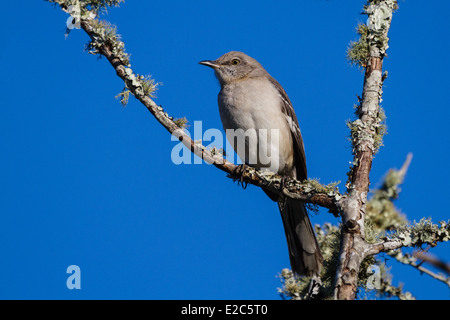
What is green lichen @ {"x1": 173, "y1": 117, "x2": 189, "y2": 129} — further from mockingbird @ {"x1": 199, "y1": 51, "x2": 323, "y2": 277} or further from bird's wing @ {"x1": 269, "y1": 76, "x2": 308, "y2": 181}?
bird's wing @ {"x1": 269, "y1": 76, "x2": 308, "y2": 181}

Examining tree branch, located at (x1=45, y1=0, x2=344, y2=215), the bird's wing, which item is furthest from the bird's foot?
the bird's wing

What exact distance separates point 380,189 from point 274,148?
16.7ft

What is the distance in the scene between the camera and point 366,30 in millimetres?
4836

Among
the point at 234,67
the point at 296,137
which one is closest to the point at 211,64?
the point at 234,67

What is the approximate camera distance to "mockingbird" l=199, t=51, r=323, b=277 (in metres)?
6.86

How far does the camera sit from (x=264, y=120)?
23.8 ft

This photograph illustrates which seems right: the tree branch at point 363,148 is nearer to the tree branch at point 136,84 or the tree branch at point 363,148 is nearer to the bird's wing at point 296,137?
the tree branch at point 136,84

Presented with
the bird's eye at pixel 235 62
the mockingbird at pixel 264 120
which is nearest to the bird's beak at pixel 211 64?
the mockingbird at pixel 264 120

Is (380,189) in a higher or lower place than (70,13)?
lower

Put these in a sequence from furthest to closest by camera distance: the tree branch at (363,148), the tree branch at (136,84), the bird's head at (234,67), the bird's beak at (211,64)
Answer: the bird's beak at (211,64)
the bird's head at (234,67)
the tree branch at (136,84)
the tree branch at (363,148)

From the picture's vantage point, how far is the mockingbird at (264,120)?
686 centimetres
